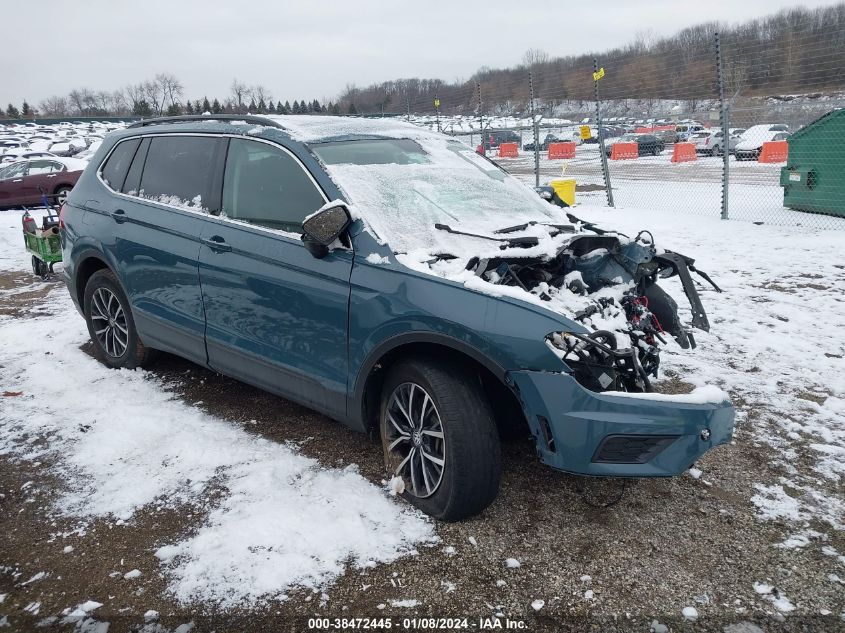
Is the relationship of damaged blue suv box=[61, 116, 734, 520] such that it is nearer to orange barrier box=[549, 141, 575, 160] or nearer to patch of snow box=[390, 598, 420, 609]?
patch of snow box=[390, 598, 420, 609]

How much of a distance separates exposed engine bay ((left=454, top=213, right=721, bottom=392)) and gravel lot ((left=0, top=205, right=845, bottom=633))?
2.23ft

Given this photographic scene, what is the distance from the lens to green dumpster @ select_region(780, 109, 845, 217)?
31.8 ft

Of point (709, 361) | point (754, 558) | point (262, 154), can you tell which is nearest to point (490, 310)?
point (754, 558)

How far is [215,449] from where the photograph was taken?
3662mm

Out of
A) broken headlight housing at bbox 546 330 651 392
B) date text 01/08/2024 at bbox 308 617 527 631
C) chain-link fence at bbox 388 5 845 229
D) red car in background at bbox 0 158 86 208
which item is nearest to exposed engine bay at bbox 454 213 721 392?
broken headlight housing at bbox 546 330 651 392

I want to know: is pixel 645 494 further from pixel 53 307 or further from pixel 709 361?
pixel 53 307

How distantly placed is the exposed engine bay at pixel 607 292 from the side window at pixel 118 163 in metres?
2.68

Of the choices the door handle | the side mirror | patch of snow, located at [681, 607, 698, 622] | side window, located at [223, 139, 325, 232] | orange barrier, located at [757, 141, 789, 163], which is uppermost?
orange barrier, located at [757, 141, 789, 163]

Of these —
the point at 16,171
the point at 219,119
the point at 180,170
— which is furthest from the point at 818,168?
the point at 16,171

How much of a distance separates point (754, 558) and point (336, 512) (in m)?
1.85

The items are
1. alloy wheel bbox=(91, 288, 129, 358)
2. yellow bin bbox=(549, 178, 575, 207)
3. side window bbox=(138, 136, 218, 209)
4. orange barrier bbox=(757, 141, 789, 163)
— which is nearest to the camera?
side window bbox=(138, 136, 218, 209)

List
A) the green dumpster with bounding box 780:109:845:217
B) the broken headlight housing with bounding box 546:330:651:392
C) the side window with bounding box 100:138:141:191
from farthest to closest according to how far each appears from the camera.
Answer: the green dumpster with bounding box 780:109:845:217 → the side window with bounding box 100:138:141:191 → the broken headlight housing with bounding box 546:330:651:392

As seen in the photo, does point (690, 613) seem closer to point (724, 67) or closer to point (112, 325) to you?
point (112, 325)

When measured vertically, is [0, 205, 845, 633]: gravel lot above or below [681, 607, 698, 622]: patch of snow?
above
